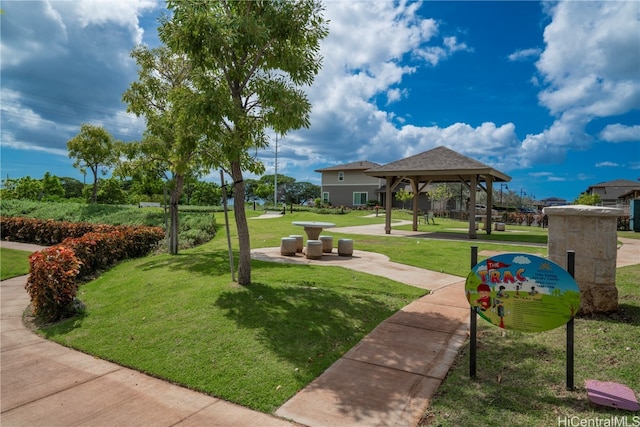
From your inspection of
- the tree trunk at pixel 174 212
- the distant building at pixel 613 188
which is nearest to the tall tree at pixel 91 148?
the tree trunk at pixel 174 212

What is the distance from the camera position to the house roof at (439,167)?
17.9 metres

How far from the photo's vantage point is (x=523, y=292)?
156 inches

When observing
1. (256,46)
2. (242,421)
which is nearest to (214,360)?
(242,421)

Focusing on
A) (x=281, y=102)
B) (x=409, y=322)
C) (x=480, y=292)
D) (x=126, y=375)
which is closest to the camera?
(x=480, y=292)

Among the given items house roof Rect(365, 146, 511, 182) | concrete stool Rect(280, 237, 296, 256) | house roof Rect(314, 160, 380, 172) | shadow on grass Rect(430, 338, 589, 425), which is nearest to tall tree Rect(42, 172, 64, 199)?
house roof Rect(314, 160, 380, 172)

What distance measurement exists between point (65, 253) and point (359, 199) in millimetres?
41293

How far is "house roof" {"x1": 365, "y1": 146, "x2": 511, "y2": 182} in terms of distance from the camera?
58.9 feet

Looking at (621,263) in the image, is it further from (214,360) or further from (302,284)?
(214,360)

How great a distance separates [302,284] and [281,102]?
3.50m

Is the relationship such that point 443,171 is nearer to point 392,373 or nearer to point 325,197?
point 392,373

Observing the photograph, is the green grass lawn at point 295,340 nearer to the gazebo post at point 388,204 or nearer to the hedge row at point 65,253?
the hedge row at point 65,253

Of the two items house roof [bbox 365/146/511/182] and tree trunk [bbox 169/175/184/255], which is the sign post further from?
house roof [bbox 365/146/511/182]

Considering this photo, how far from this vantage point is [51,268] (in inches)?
273

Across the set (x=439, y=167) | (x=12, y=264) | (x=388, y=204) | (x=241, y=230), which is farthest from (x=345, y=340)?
(x=388, y=204)
